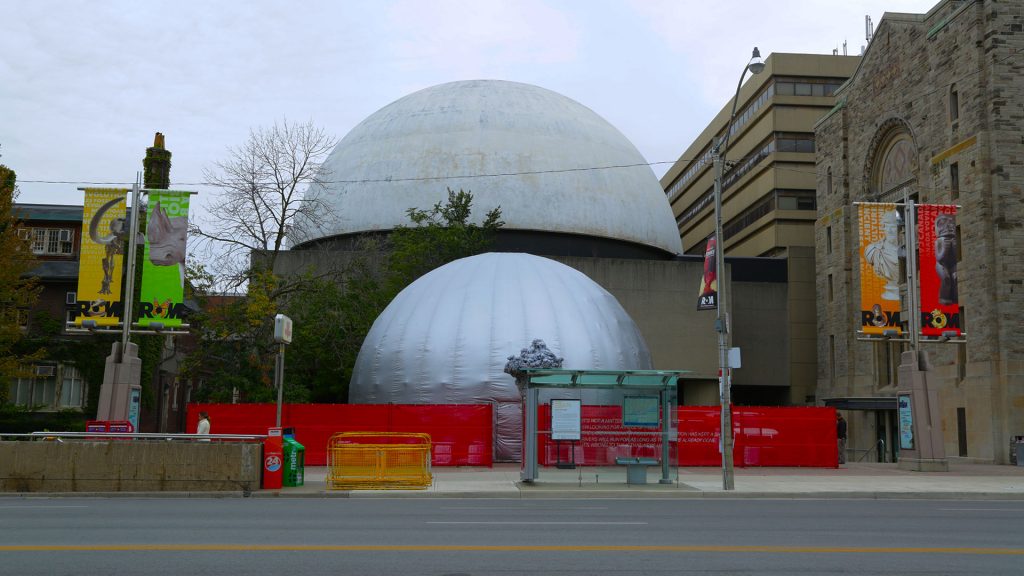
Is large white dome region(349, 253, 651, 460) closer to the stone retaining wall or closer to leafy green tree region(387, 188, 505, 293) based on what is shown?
leafy green tree region(387, 188, 505, 293)

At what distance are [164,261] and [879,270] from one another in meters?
24.2

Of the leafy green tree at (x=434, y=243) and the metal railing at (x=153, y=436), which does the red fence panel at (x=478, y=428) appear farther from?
the leafy green tree at (x=434, y=243)

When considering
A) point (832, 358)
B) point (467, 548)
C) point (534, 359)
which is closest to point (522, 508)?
point (467, 548)

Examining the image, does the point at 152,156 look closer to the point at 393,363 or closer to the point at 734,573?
the point at 393,363

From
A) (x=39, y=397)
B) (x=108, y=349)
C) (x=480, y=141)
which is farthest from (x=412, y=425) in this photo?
(x=480, y=141)

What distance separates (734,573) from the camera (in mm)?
8555

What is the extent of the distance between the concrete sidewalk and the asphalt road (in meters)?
2.29

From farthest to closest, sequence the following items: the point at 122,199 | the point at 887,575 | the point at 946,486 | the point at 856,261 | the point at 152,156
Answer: the point at 856,261, the point at 152,156, the point at 122,199, the point at 946,486, the point at 887,575

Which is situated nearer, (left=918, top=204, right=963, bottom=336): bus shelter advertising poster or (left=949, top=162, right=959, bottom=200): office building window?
(left=918, top=204, right=963, bottom=336): bus shelter advertising poster

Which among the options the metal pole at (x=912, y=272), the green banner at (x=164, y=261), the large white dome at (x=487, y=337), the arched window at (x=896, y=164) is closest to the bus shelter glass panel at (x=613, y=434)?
the large white dome at (x=487, y=337)

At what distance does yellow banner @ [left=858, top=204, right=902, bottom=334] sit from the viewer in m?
32.6

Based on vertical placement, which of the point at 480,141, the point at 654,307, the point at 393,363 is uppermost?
the point at 480,141

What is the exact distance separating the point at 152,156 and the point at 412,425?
66.0ft

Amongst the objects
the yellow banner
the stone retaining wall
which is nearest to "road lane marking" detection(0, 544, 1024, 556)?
the stone retaining wall
